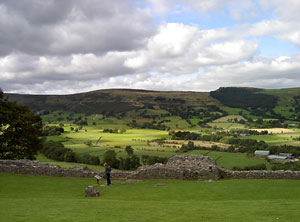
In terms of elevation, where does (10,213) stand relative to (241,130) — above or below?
above

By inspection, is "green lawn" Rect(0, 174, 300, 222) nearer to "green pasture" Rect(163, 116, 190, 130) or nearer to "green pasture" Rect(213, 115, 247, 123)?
"green pasture" Rect(163, 116, 190, 130)

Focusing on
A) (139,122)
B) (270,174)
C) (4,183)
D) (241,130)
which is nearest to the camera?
(4,183)

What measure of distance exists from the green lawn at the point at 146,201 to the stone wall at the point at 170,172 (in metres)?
0.99

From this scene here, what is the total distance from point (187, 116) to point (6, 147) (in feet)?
413

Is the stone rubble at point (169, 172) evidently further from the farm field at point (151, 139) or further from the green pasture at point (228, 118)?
the green pasture at point (228, 118)

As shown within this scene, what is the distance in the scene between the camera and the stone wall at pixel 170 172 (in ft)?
73.0

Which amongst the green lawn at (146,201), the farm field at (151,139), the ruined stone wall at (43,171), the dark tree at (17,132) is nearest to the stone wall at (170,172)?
the ruined stone wall at (43,171)

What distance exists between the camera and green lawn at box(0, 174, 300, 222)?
9680 millimetres

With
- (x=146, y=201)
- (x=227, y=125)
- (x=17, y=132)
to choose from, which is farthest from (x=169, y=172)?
(x=227, y=125)

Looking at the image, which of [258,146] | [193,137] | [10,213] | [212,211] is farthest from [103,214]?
[193,137]

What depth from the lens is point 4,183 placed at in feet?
66.2

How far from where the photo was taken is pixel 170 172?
74.1 ft

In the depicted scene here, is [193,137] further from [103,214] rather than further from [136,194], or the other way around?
[103,214]

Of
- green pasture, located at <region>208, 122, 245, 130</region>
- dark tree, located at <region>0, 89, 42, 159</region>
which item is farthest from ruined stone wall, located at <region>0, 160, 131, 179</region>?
green pasture, located at <region>208, 122, 245, 130</region>
